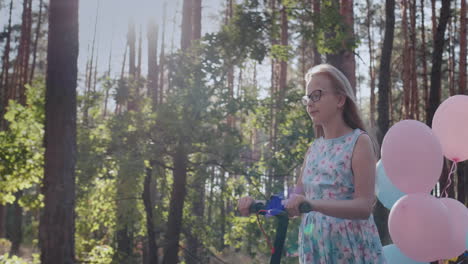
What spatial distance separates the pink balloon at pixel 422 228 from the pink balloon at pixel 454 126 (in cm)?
90

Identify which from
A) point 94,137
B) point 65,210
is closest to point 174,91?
point 94,137

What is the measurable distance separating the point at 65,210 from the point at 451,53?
16249 mm

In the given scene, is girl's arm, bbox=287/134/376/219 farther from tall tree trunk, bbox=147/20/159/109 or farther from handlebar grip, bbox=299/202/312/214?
tall tree trunk, bbox=147/20/159/109

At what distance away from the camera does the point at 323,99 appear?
2176 millimetres

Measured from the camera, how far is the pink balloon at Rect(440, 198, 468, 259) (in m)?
2.89

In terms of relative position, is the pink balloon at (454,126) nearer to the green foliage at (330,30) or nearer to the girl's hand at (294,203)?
the girl's hand at (294,203)

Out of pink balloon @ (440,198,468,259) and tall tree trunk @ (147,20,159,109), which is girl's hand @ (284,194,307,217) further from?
tall tree trunk @ (147,20,159,109)

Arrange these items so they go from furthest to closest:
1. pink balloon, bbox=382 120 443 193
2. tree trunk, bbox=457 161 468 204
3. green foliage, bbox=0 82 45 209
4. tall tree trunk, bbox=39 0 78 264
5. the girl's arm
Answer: tree trunk, bbox=457 161 468 204, green foliage, bbox=0 82 45 209, tall tree trunk, bbox=39 0 78 264, pink balloon, bbox=382 120 443 193, the girl's arm

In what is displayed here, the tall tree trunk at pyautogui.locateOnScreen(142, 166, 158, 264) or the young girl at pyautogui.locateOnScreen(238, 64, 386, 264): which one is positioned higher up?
the young girl at pyautogui.locateOnScreen(238, 64, 386, 264)

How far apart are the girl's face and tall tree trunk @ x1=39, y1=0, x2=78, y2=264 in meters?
3.66

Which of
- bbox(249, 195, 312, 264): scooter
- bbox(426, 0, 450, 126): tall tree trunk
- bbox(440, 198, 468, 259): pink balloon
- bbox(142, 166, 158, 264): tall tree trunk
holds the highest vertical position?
bbox(426, 0, 450, 126): tall tree trunk

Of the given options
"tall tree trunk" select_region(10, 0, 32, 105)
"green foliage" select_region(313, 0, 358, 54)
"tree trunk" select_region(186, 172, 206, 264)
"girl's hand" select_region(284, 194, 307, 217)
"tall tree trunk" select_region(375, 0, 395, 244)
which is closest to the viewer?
"girl's hand" select_region(284, 194, 307, 217)

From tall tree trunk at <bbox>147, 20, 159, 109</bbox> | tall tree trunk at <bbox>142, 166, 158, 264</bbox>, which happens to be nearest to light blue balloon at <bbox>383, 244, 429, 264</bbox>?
tall tree trunk at <bbox>142, 166, 158, 264</bbox>

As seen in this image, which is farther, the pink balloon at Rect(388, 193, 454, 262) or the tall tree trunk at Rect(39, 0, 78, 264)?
the tall tree trunk at Rect(39, 0, 78, 264)
